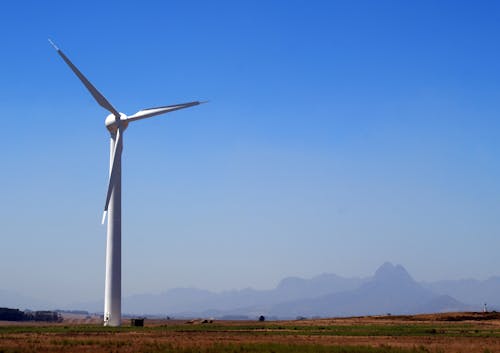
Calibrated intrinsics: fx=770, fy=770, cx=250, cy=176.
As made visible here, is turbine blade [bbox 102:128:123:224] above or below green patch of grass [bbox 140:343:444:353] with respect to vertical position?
above

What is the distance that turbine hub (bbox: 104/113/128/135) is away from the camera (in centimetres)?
10219

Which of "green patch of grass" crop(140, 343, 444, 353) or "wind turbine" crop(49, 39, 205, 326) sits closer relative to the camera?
"green patch of grass" crop(140, 343, 444, 353)

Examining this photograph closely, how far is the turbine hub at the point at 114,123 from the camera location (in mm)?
102188

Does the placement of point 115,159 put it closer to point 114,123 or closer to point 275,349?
point 114,123

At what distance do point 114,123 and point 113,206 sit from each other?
11272mm

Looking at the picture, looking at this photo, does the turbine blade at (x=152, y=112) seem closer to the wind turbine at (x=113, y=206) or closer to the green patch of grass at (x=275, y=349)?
the wind turbine at (x=113, y=206)

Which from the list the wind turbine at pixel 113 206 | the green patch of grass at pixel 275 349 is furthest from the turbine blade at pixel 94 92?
the green patch of grass at pixel 275 349

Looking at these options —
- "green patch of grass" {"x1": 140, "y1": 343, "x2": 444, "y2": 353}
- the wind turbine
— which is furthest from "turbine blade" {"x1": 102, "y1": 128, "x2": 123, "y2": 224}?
"green patch of grass" {"x1": 140, "y1": 343, "x2": 444, "y2": 353}

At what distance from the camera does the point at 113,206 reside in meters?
99.4

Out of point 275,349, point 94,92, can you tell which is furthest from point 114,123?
point 275,349

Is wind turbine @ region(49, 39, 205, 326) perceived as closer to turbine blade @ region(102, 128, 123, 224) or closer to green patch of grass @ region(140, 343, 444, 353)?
turbine blade @ region(102, 128, 123, 224)

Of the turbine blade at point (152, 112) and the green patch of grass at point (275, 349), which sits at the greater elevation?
the turbine blade at point (152, 112)

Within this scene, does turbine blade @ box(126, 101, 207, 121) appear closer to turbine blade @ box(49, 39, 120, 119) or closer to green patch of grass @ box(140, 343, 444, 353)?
turbine blade @ box(49, 39, 120, 119)

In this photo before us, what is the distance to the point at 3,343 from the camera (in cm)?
6397
